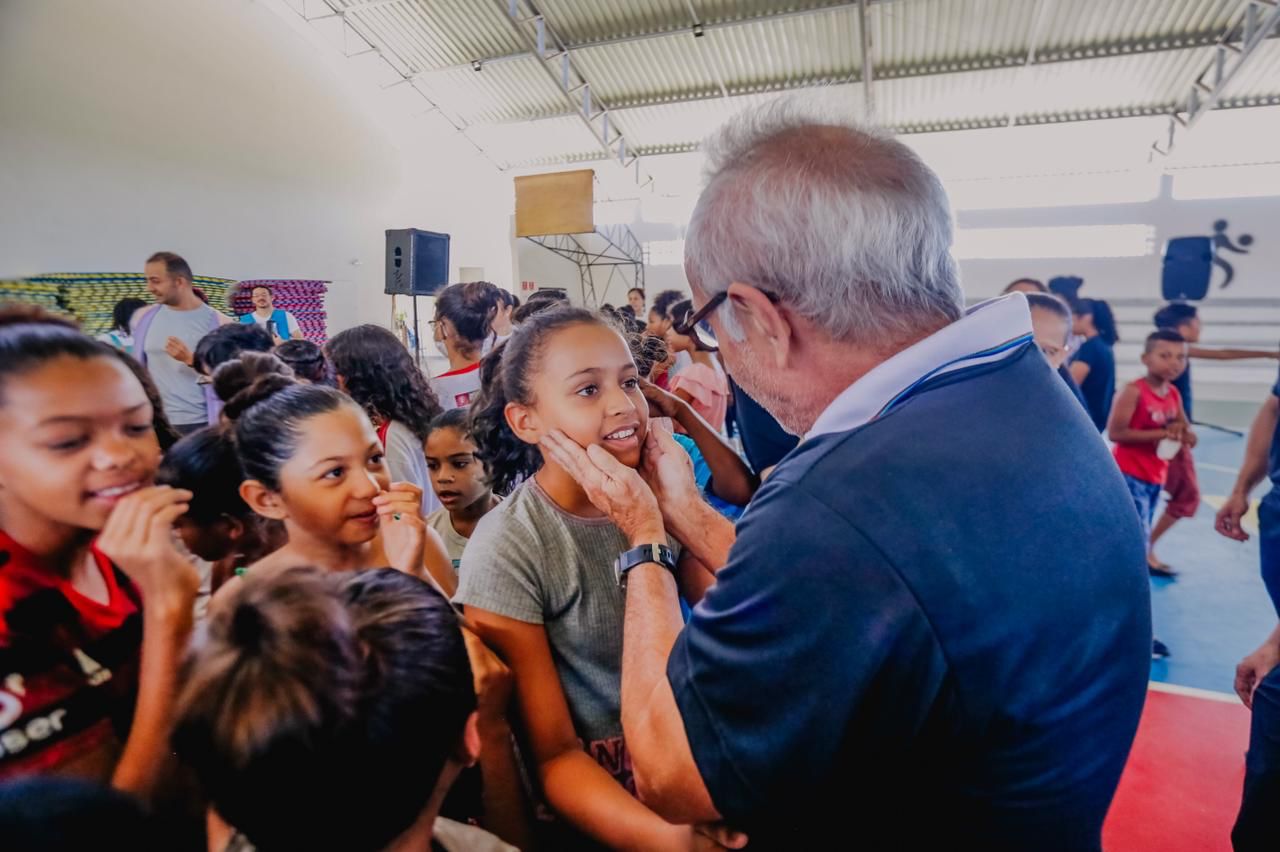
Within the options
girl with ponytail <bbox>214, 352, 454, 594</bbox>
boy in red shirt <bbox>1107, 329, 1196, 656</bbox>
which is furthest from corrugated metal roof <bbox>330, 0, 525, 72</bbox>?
girl with ponytail <bbox>214, 352, 454, 594</bbox>

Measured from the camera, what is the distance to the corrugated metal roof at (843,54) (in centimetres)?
771

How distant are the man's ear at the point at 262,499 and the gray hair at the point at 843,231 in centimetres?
115

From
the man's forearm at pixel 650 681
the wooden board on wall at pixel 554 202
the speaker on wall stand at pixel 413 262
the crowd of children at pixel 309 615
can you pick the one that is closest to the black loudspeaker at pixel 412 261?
the speaker on wall stand at pixel 413 262

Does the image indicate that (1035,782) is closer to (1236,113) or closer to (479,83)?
(479,83)

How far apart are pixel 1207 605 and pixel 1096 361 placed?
1.42 metres

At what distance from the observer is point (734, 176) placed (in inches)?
39.0

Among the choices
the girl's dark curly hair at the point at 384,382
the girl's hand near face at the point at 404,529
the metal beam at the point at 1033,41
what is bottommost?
the girl's hand near face at the point at 404,529

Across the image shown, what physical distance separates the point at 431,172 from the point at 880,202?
37.9 ft

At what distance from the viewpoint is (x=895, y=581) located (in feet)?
2.26

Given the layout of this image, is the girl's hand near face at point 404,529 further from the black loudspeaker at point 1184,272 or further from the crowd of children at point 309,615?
the black loudspeaker at point 1184,272

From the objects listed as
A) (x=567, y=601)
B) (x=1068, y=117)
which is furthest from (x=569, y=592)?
(x=1068, y=117)

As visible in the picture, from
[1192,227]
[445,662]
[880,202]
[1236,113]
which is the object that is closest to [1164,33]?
[1236,113]

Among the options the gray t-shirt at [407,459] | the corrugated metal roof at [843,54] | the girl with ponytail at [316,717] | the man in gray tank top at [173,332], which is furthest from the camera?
the corrugated metal roof at [843,54]

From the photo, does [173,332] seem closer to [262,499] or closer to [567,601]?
[262,499]
